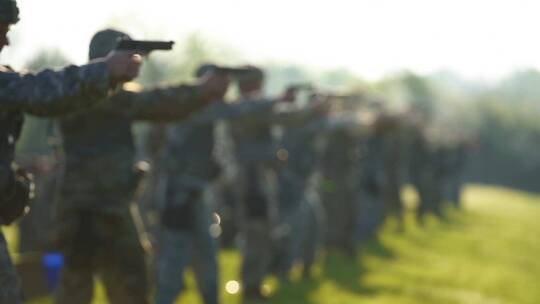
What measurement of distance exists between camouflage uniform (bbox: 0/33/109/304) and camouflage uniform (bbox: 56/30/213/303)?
158 cm

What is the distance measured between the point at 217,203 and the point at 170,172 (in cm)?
844

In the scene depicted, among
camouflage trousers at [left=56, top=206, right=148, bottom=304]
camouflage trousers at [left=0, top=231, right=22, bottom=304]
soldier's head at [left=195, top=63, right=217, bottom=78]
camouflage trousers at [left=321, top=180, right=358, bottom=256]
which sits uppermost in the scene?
soldier's head at [left=195, top=63, right=217, bottom=78]

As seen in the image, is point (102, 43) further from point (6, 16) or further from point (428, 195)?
point (428, 195)

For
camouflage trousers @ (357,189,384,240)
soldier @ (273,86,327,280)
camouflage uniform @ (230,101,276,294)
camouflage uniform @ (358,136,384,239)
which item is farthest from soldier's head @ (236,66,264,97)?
camouflage trousers @ (357,189,384,240)

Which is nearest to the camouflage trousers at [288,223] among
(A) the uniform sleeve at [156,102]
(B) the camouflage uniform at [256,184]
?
(B) the camouflage uniform at [256,184]

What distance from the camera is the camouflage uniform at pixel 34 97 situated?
458 cm

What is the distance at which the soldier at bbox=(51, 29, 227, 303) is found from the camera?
252 inches

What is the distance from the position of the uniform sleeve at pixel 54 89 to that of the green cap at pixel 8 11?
0.89 ft

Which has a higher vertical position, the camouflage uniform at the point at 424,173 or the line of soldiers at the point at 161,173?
the line of soldiers at the point at 161,173

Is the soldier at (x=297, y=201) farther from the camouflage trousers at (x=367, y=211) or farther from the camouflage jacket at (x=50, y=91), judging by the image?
the camouflage jacket at (x=50, y=91)

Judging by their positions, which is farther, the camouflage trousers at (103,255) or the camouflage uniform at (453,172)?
the camouflage uniform at (453,172)

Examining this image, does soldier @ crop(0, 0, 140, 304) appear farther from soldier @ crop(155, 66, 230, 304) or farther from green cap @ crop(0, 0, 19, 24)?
soldier @ crop(155, 66, 230, 304)

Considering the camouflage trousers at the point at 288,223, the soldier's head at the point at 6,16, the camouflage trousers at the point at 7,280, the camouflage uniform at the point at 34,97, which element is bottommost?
the camouflage trousers at the point at 288,223

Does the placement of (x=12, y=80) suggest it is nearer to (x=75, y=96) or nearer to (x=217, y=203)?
(x=75, y=96)
